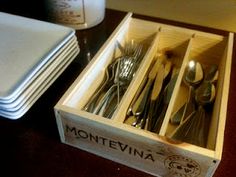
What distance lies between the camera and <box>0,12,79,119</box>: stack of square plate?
42 cm

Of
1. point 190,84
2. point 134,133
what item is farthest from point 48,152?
point 190,84

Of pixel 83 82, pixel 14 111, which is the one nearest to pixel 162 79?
pixel 83 82

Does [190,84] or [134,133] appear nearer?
[134,133]

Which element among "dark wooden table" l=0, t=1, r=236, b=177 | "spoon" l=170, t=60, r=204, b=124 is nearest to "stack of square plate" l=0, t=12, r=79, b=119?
"dark wooden table" l=0, t=1, r=236, b=177

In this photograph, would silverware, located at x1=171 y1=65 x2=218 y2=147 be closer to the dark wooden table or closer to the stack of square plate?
the dark wooden table

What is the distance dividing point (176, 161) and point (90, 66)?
0.65 ft

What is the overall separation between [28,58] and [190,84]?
0.29 m

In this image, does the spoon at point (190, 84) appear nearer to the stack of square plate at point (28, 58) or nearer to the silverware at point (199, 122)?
the silverware at point (199, 122)

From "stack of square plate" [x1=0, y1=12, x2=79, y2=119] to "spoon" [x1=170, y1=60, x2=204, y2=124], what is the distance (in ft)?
0.69

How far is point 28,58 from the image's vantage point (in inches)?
20.0

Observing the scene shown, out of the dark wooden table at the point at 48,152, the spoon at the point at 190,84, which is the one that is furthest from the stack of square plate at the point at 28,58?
the spoon at the point at 190,84

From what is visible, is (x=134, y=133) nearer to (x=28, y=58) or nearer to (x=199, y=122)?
(x=199, y=122)

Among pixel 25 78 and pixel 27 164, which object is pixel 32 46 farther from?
pixel 27 164

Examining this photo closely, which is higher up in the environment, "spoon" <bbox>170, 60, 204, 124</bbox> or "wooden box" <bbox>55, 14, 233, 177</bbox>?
"wooden box" <bbox>55, 14, 233, 177</bbox>
